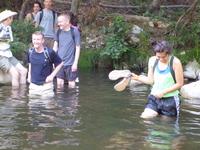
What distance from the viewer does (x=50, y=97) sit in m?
→ 11.0

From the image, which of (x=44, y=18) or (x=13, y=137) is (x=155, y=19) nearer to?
(x=44, y=18)

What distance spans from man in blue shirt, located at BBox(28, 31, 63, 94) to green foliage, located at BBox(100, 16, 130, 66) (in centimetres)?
614

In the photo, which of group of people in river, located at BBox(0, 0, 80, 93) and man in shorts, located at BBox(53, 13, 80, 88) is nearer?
group of people in river, located at BBox(0, 0, 80, 93)

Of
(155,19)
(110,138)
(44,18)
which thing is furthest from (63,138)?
(155,19)

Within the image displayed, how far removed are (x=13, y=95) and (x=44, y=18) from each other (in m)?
4.28

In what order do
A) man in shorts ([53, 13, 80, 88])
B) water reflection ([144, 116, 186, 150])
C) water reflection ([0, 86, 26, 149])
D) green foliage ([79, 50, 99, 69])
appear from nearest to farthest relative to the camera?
water reflection ([144, 116, 186, 150]) < water reflection ([0, 86, 26, 149]) < man in shorts ([53, 13, 80, 88]) < green foliage ([79, 50, 99, 69])

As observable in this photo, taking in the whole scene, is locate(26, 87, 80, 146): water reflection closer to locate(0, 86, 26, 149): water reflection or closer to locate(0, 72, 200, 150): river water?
locate(0, 72, 200, 150): river water

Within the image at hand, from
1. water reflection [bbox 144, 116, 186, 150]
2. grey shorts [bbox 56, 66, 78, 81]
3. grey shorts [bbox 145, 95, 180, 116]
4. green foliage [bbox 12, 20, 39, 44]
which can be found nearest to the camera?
water reflection [bbox 144, 116, 186, 150]

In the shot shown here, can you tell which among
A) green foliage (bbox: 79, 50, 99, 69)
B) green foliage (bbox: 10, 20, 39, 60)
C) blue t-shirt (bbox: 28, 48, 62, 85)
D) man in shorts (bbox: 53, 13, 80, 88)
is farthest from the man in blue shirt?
green foliage (bbox: 79, 50, 99, 69)

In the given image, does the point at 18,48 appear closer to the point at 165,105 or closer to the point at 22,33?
the point at 22,33

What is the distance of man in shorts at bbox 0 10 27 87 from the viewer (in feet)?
42.0

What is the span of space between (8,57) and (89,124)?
4792 millimetres

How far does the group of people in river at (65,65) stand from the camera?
8836mm

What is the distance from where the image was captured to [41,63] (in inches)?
412
